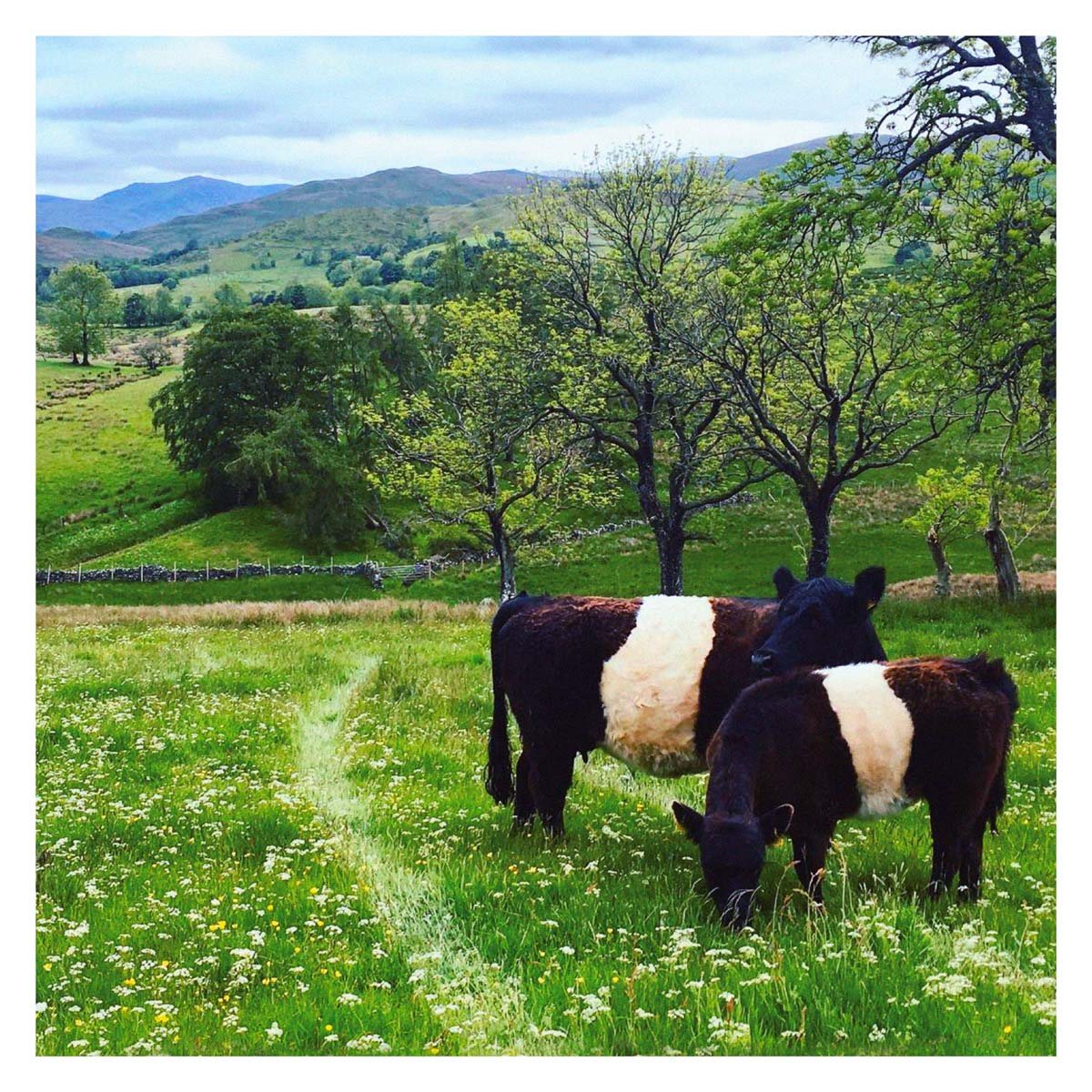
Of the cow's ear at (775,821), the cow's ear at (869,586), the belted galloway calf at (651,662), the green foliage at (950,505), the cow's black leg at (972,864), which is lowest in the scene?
the cow's black leg at (972,864)

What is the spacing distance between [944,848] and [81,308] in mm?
Answer: 16961

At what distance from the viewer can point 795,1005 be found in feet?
17.4

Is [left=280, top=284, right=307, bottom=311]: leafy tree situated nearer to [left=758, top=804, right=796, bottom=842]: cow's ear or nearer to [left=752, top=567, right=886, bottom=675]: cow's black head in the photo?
[left=752, top=567, right=886, bottom=675]: cow's black head

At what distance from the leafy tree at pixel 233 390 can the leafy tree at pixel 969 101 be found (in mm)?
20206

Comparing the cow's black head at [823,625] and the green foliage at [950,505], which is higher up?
the green foliage at [950,505]

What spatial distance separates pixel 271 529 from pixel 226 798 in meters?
21.7

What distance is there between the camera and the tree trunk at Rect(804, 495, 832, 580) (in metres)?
19.6

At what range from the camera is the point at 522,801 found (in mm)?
8727

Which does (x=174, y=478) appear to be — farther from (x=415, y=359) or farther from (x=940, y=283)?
(x=940, y=283)

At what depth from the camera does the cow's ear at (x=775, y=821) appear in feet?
20.3

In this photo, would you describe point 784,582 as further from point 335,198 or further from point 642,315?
point 642,315

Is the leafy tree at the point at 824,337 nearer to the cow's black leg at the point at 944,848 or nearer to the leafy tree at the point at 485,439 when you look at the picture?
the leafy tree at the point at 485,439

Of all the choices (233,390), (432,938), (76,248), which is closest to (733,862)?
(432,938)

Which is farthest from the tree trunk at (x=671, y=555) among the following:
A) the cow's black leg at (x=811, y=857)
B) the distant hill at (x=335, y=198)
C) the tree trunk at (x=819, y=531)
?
the cow's black leg at (x=811, y=857)
